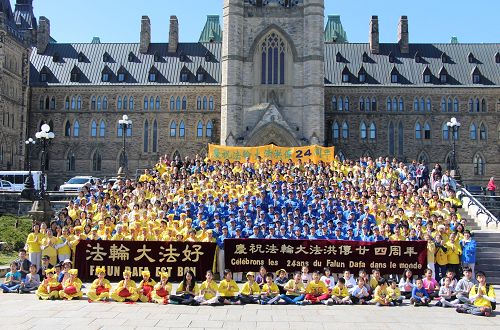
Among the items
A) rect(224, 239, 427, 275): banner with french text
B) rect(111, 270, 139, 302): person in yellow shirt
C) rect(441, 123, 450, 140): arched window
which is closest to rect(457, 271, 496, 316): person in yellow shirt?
rect(224, 239, 427, 275): banner with french text

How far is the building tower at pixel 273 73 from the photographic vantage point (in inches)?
1784

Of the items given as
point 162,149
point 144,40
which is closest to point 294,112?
point 162,149

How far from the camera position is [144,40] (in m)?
56.9

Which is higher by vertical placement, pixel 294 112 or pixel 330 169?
pixel 294 112

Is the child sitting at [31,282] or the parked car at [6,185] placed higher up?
the parked car at [6,185]

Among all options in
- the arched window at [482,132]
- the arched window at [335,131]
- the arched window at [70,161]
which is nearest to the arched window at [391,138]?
the arched window at [335,131]

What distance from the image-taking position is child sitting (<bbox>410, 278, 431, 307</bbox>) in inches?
582

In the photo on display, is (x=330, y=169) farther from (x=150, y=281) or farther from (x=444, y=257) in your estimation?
(x=150, y=281)

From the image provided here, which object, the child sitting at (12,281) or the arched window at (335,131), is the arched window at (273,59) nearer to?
the arched window at (335,131)

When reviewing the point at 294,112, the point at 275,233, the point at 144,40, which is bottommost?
the point at 275,233

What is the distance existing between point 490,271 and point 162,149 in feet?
126

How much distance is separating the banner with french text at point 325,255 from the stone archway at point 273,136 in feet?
91.4

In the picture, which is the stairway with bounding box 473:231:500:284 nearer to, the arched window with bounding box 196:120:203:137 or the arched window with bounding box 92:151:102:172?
the arched window with bounding box 196:120:203:137

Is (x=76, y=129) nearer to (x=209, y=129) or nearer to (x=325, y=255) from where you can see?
(x=209, y=129)
